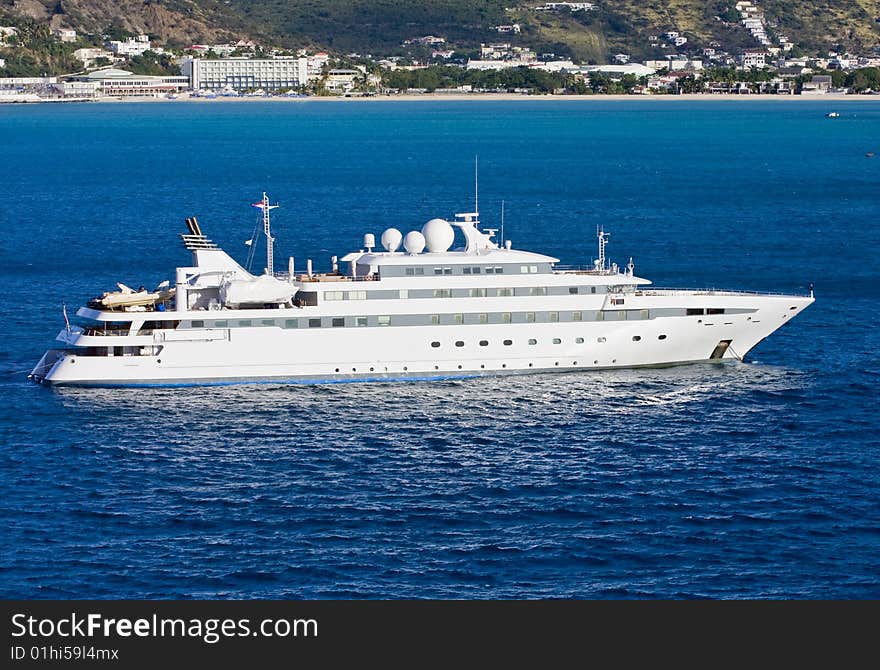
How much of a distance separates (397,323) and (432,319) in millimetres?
1432

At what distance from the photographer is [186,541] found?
44.6 m

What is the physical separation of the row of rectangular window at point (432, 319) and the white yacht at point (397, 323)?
0.16 ft

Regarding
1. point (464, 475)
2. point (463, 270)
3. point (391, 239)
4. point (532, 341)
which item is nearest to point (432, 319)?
point (463, 270)

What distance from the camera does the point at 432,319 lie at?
6391 cm

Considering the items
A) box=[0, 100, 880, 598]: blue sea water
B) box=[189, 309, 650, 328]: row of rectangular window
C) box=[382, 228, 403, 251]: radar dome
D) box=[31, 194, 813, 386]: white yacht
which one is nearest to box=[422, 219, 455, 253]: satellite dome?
box=[31, 194, 813, 386]: white yacht

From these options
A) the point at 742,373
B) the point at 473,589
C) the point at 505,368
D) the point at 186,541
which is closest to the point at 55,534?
the point at 186,541

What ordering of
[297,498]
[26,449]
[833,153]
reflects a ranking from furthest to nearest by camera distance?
[833,153]
[26,449]
[297,498]

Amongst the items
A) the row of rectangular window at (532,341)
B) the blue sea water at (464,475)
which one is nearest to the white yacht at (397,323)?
the row of rectangular window at (532,341)

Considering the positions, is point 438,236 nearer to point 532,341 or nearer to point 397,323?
point 397,323

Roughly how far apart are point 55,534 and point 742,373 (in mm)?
30568

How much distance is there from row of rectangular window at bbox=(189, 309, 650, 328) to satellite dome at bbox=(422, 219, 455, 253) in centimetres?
353

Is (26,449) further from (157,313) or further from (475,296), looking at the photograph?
(475,296)

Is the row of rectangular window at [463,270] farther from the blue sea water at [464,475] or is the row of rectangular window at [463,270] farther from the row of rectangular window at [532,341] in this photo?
the blue sea water at [464,475]

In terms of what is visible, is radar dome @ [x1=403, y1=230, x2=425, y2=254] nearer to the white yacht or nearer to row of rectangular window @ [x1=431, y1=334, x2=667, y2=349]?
the white yacht
